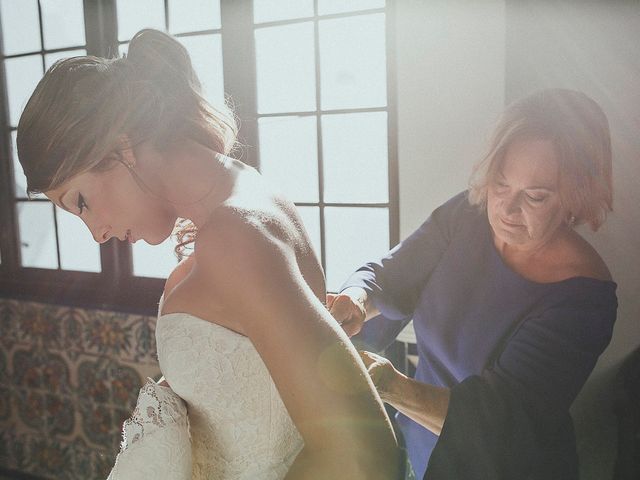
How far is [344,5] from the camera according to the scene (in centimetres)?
150

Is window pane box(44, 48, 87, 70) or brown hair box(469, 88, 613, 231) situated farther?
window pane box(44, 48, 87, 70)

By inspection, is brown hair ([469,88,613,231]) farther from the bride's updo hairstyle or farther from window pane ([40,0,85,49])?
window pane ([40,0,85,49])

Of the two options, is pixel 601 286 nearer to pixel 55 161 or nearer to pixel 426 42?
pixel 426 42

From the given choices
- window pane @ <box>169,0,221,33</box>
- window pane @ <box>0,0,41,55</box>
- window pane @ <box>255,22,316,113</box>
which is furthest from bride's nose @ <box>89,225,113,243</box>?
window pane @ <box>0,0,41,55</box>

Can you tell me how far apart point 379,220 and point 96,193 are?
716 mm

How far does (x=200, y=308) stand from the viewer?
81 centimetres

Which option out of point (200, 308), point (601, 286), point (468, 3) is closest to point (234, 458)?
point (200, 308)

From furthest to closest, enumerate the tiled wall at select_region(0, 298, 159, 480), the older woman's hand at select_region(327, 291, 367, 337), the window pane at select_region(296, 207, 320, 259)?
the tiled wall at select_region(0, 298, 159, 480)
the window pane at select_region(296, 207, 320, 259)
the older woman's hand at select_region(327, 291, 367, 337)

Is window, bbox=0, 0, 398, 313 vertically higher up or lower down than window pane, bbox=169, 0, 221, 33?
lower down

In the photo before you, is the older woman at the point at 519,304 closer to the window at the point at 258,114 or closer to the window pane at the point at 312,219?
the window at the point at 258,114

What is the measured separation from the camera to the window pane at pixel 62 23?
226 centimetres

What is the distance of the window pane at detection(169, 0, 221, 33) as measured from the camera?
192 cm

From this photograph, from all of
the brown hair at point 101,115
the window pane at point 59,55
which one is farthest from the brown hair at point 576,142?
the window pane at point 59,55

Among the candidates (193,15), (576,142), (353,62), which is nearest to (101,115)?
(576,142)
